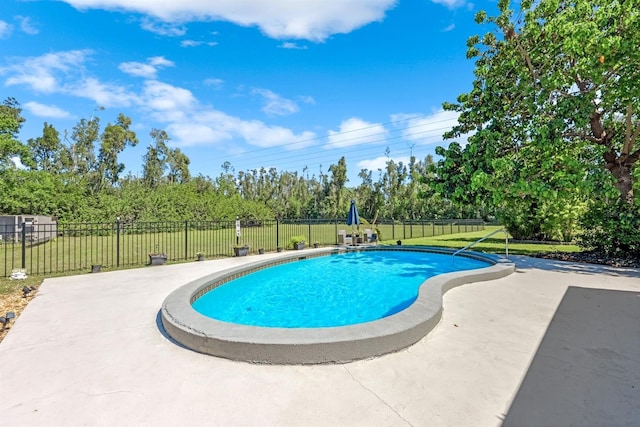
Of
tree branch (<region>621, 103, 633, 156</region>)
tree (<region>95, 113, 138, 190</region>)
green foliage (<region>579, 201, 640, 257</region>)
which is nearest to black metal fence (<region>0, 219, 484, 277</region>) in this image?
green foliage (<region>579, 201, 640, 257</region>)

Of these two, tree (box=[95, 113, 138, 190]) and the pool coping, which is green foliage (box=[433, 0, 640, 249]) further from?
tree (box=[95, 113, 138, 190])

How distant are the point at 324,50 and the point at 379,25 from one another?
365cm

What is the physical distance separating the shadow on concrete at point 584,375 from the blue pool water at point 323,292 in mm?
2613

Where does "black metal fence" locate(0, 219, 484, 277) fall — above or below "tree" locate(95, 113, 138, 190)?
below

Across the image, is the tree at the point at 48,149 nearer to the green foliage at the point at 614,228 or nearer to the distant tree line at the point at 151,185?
the distant tree line at the point at 151,185

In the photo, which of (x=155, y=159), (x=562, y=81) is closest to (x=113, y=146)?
(x=155, y=159)

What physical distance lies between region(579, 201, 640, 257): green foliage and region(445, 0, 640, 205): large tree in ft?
1.21

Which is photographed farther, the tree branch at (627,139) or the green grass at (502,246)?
the green grass at (502,246)

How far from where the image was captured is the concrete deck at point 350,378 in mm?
2121

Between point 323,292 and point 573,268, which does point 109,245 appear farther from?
point 573,268

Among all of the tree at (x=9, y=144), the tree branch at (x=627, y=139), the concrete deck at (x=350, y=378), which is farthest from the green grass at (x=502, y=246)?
the tree at (x=9, y=144)

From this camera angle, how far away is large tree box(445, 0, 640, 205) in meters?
7.62

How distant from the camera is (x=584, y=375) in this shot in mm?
2605

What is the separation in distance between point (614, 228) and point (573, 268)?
8.14 feet
